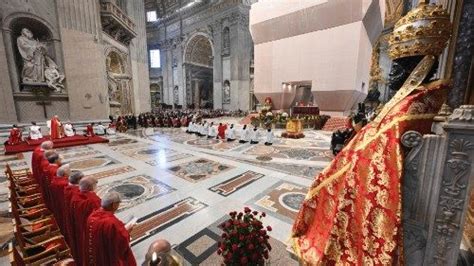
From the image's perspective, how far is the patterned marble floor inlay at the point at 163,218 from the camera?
9.53 feet

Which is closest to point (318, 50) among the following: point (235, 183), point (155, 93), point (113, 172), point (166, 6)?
point (235, 183)

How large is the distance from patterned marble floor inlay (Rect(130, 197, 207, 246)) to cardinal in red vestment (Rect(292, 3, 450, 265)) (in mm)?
2205

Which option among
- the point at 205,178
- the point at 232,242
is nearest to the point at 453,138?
the point at 232,242

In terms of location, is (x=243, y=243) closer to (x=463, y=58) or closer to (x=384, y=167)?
(x=384, y=167)

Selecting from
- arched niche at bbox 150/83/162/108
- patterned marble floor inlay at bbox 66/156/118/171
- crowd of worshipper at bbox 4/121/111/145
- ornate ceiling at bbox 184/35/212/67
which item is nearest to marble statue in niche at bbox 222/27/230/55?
ornate ceiling at bbox 184/35/212/67

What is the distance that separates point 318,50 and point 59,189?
16804mm

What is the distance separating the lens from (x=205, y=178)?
16.7 feet

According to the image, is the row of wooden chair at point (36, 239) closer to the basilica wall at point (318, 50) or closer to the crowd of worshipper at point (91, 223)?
the crowd of worshipper at point (91, 223)

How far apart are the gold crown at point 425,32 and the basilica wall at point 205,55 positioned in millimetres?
24421

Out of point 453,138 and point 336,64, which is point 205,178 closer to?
point 453,138

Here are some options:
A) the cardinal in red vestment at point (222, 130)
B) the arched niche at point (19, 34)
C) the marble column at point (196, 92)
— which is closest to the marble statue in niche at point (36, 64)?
the arched niche at point (19, 34)

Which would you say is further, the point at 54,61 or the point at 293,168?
the point at 54,61

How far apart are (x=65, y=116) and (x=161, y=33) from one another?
79.2ft

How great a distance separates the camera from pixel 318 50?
612 inches
